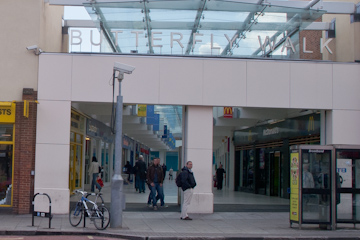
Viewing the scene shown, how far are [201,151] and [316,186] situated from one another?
4.48 meters

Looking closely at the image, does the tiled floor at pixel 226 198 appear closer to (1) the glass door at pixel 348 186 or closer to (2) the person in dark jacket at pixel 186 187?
(2) the person in dark jacket at pixel 186 187

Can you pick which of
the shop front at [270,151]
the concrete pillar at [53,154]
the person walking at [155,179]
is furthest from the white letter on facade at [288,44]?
the concrete pillar at [53,154]

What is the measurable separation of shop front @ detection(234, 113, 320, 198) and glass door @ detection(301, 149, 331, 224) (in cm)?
607

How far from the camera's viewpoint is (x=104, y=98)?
55.2 ft

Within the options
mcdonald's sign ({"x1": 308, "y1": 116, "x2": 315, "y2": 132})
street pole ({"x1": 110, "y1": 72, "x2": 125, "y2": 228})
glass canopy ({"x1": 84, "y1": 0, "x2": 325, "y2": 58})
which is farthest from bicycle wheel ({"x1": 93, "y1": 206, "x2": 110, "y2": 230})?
mcdonald's sign ({"x1": 308, "y1": 116, "x2": 315, "y2": 132})

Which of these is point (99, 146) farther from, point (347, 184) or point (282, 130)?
point (347, 184)

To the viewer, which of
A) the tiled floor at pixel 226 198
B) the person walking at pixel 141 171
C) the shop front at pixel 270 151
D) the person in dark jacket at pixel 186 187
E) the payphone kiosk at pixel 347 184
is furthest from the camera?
the person walking at pixel 141 171

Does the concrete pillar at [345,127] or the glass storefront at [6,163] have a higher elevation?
the concrete pillar at [345,127]

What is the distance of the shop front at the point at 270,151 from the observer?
21703mm

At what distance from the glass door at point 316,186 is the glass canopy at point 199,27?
528cm

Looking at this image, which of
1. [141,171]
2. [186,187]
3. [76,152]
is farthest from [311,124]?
[76,152]

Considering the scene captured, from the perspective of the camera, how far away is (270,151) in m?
25.9

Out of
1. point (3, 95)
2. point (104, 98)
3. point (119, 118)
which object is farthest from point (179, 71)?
point (3, 95)

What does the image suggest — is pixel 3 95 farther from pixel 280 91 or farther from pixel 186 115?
pixel 280 91
